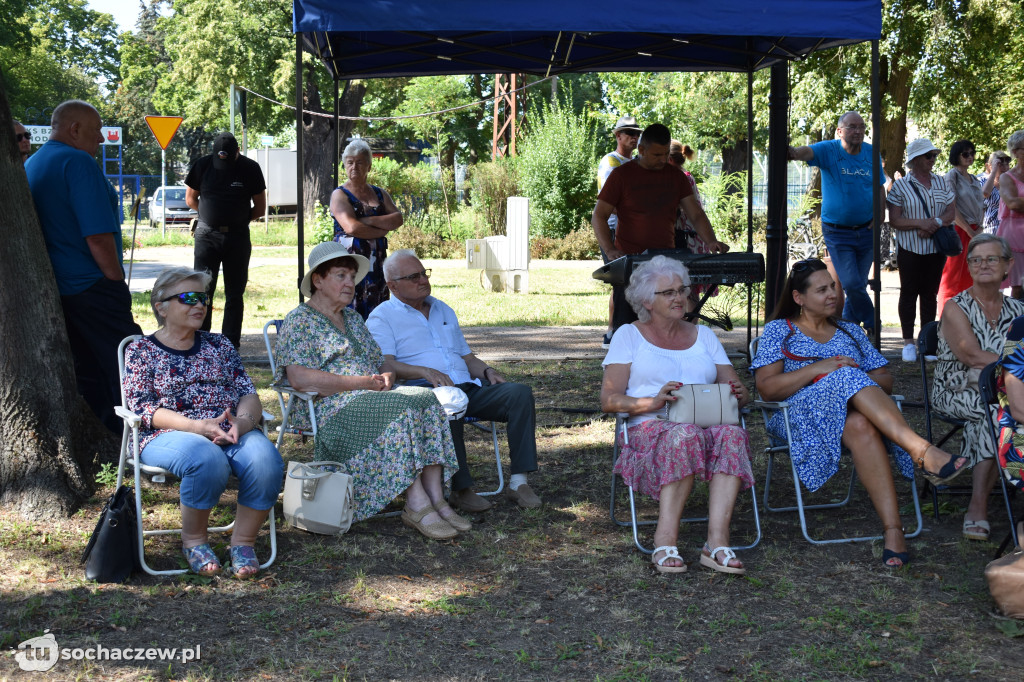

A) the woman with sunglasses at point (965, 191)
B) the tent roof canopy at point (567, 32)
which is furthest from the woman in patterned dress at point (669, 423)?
the woman with sunglasses at point (965, 191)

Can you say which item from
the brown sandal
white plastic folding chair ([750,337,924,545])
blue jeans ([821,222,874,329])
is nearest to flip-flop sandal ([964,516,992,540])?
white plastic folding chair ([750,337,924,545])

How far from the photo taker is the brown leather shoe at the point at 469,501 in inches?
190

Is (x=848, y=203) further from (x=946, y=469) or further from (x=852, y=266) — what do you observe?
(x=946, y=469)

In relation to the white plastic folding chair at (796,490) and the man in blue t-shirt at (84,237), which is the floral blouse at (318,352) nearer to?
the man in blue t-shirt at (84,237)

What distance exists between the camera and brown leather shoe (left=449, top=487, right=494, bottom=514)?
4816 millimetres

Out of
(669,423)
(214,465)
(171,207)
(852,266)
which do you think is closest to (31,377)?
(214,465)

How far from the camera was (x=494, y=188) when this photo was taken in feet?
71.2

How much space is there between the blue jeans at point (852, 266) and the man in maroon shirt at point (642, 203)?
1347mm

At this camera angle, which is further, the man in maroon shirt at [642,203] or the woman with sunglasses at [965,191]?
the woman with sunglasses at [965,191]

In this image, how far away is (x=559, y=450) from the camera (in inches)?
234

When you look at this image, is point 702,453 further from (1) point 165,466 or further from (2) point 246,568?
(1) point 165,466

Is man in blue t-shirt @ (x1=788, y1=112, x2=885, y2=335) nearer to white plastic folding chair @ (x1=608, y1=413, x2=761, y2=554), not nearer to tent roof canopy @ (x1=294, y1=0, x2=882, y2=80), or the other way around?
tent roof canopy @ (x1=294, y1=0, x2=882, y2=80)

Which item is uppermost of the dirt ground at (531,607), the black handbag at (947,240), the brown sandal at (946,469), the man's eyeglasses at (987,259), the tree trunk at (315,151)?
the tree trunk at (315,151)

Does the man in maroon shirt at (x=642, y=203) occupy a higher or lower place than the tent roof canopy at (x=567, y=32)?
lower
